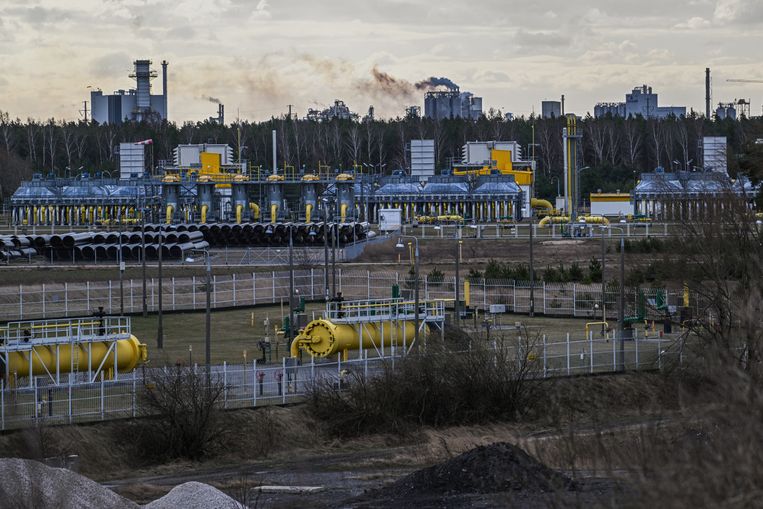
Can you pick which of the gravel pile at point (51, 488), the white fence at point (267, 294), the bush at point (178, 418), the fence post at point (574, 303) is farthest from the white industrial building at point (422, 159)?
the gravel pile at point (51, 488)

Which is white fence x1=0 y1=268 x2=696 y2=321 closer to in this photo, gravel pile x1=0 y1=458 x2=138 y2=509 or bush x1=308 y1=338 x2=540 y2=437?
bush x1=308 y1=338 x2=540 y2=437

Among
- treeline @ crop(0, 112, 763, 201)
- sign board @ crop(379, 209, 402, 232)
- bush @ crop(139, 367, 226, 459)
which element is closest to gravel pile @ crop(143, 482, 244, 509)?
bush @ crop(139, 367, 226, 459)

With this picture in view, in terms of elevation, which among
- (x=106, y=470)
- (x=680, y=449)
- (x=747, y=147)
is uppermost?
(x=747, y=147)

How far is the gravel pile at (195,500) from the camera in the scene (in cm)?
2574

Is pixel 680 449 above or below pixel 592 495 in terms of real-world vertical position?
above

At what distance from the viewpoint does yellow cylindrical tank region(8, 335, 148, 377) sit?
1506 inches

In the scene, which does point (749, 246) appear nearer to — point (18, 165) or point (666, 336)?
point (666, 336)

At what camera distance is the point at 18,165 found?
509 feet

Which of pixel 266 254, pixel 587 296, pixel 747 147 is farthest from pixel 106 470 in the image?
pixel 266 254

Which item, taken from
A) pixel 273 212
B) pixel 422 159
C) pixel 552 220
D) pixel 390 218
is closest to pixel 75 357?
pixel 390 218

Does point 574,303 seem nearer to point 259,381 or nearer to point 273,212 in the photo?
point 259,381

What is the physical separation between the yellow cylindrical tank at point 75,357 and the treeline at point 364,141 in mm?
116014

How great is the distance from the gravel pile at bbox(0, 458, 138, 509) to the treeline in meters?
130

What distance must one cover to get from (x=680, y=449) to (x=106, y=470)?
21373 mm
